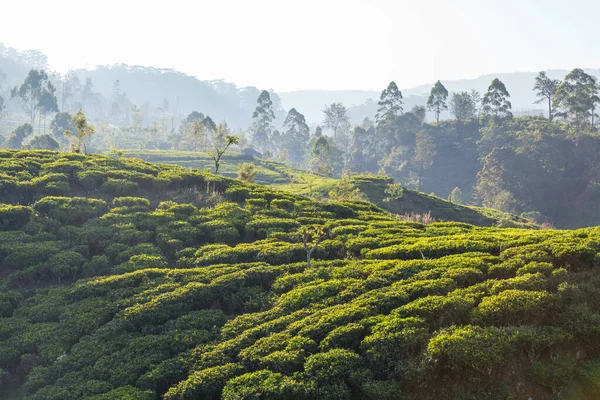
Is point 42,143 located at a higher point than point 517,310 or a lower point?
higher

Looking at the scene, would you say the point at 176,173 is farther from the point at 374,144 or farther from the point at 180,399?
the point at 374,144

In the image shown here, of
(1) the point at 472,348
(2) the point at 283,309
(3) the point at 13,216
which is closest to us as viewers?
(1) the point at 472,348

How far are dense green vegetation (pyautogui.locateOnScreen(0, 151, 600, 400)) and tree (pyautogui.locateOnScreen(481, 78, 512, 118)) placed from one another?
7835 cm

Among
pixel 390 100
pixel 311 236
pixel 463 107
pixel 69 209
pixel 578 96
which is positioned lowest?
pixel 311 236

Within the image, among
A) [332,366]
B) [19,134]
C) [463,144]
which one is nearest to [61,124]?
[19,134]

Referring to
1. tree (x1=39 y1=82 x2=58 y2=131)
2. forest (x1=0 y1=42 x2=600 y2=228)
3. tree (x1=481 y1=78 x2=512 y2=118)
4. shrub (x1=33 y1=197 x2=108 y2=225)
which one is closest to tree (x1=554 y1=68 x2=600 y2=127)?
forest (x1=0 y1=42 x2=600 y2=228)

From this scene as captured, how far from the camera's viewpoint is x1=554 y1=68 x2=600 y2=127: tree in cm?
6950

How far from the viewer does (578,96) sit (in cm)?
6975

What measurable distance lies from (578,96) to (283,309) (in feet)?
250

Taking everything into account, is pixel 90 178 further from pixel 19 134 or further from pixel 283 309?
pixel 19 134

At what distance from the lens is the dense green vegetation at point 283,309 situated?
8.92 meters

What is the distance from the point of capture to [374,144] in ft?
363

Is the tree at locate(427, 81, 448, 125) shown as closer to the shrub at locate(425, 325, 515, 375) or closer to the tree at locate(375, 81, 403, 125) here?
the tree at locate(375, 81, 403, 125)

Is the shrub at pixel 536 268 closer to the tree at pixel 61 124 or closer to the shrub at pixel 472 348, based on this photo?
the shrub at pixel 472 348
